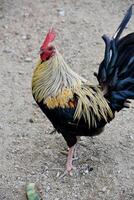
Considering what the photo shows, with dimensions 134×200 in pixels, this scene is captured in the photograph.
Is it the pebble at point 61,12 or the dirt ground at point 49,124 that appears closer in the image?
the dirt ground at point 49,124

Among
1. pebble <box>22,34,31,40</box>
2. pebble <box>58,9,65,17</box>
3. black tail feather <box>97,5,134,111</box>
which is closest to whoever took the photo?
black tail feather <box>97,5,134,111</box>

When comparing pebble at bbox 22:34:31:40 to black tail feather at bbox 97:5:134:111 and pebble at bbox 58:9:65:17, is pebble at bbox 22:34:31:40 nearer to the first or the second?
pebble at bbox 58:9:65:17

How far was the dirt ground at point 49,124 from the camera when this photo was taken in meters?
4.56

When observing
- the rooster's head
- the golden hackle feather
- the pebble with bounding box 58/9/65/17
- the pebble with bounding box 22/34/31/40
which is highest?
the rooster's head

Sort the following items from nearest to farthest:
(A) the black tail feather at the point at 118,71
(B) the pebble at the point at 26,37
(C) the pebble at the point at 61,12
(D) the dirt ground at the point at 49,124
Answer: (A) the black tail feather at the point at 118,71
(D) the dirt ground at the point at 49,124
(B) the pebble at the point at 26,37
(C) the pebble at the point at 61,12

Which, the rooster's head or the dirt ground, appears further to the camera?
the dirt ground

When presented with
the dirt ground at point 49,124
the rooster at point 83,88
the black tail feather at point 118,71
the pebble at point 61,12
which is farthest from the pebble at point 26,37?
the black tail feather at point 118,71

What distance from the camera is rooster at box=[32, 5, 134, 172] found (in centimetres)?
417

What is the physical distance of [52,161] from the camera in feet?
15.7

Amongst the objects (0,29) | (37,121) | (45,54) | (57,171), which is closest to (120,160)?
(57,171)

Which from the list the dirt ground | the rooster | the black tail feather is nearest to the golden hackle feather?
the rooster

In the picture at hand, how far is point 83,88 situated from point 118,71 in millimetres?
356

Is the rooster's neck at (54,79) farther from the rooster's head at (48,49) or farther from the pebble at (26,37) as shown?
the pebble at (26,37)

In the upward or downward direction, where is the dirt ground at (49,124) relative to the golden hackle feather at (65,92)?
downward
